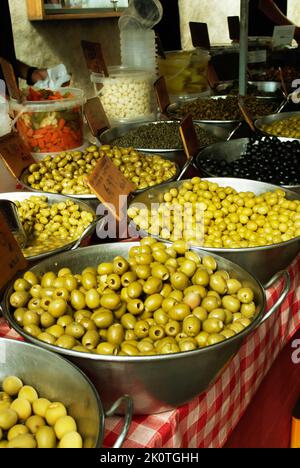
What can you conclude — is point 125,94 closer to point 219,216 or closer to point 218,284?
point 219,216

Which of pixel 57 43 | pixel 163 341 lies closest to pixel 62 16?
pixel 57 43

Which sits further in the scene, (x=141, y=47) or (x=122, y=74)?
(x=141, y=47)

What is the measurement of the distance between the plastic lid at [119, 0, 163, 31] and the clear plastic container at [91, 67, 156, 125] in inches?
21.3

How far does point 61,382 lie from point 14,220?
2.42ft

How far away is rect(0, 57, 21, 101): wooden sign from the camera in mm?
2211

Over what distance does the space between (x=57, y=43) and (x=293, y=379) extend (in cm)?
322

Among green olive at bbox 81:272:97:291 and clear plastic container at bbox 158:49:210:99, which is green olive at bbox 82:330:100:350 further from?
clear plastic container at bbox 158:49:210:99

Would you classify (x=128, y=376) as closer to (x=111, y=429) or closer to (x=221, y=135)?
(x=111, y=429)

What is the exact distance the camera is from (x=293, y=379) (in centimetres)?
175

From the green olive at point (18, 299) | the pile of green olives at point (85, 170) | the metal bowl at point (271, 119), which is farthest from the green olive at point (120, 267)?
the metal bowl at point (271, 119)

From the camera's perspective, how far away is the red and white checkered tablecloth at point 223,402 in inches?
37.8

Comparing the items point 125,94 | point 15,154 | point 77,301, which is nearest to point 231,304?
point 77,301

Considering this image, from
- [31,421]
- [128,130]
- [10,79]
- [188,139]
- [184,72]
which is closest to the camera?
[31,421]

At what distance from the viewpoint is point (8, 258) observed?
1201 mm
